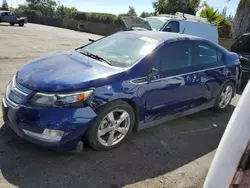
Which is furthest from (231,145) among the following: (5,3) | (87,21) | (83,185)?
(5,3)

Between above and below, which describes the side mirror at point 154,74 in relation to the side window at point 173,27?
below

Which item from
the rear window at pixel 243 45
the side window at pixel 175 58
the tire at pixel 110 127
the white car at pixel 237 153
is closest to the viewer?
the white car at pixel 237 153

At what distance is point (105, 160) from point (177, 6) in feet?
102

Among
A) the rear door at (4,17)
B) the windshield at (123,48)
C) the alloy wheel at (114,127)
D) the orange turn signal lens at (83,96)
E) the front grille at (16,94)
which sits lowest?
the rear door at (4,17)

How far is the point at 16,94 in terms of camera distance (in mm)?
3227

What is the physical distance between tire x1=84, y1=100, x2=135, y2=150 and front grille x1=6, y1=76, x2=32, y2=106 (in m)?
0.84

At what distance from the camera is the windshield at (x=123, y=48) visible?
3.73m

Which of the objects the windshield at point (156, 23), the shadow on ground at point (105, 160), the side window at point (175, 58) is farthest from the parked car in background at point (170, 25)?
the shadow on ground at point (105, 160)

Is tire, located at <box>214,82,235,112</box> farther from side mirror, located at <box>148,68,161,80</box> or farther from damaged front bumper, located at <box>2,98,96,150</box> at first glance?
damaged front bumper, located at <box>2,98,96,150</box>

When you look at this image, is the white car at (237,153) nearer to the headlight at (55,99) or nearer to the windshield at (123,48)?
the headlight at (55,99)

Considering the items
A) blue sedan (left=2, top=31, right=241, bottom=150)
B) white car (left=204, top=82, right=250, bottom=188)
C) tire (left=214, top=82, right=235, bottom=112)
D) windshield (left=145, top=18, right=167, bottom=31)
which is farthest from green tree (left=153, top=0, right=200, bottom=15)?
white car (left=204, top=82, right=250, bottom=188)

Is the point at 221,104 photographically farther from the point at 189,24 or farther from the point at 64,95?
the point at 189,24

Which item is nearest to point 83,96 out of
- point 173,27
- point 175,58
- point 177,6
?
point 175,58

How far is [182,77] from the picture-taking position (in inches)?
160
